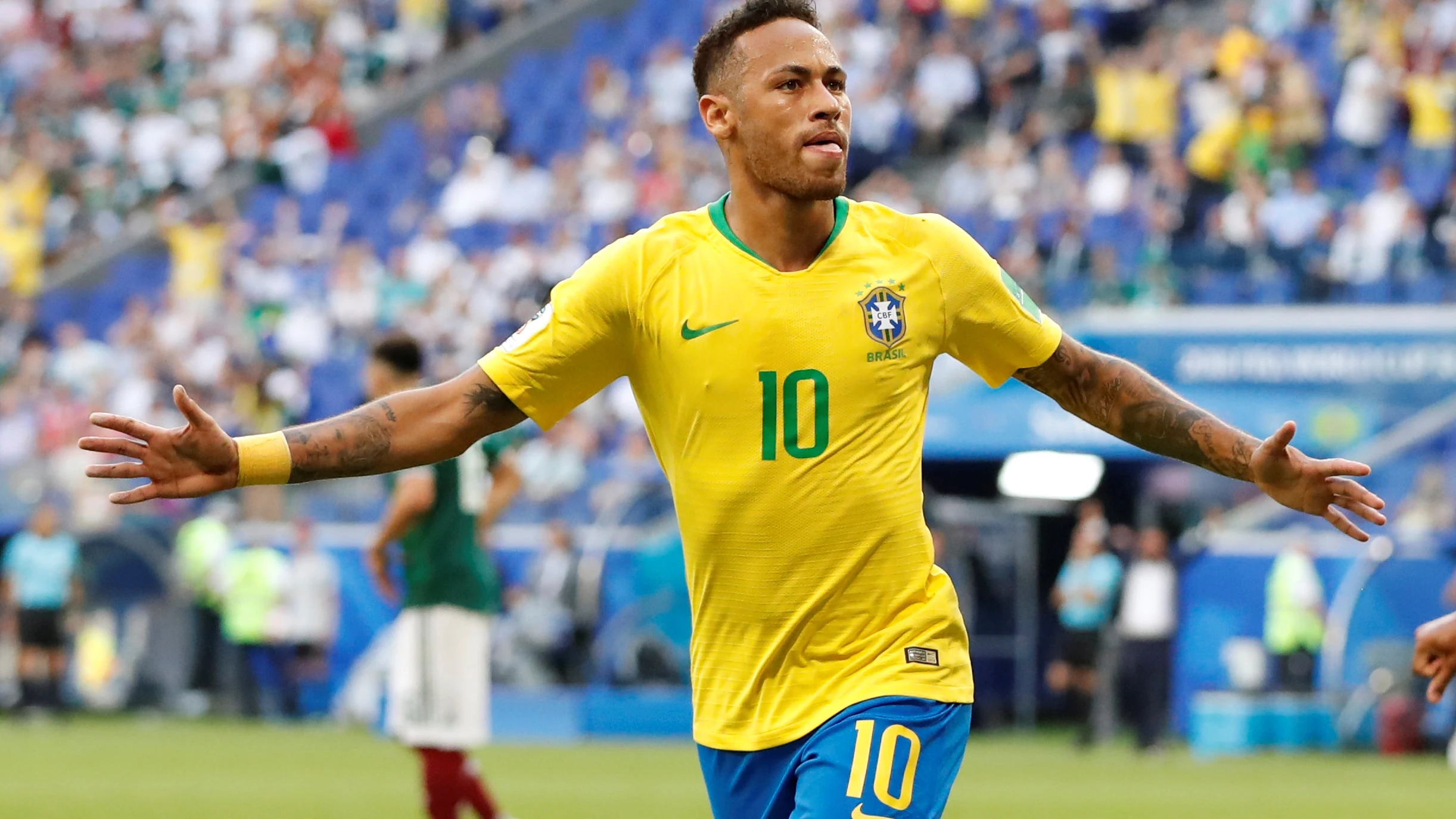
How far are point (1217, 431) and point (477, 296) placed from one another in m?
19.4

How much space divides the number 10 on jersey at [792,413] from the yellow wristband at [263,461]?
1.14 metres

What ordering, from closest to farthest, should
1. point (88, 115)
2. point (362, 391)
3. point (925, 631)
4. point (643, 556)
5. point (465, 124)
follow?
point (925, 631)
point (643, 556)
point (362, 391)
point (465, 124)
point (88, 115)

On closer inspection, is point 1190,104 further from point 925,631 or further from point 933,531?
point 925,631

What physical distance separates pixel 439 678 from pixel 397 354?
1.58 meters

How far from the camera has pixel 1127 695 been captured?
63.0ft

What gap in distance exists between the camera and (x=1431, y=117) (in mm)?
20859

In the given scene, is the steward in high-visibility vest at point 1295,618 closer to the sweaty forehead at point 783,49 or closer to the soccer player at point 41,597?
the soccer player at point 41,597

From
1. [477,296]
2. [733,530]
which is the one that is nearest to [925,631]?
[733,530]

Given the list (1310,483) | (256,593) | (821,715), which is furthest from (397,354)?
(256,593)

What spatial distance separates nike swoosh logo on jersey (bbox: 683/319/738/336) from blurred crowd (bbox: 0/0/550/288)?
25.1m

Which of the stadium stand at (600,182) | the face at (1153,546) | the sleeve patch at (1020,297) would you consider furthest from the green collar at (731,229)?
the stadium stand at (600,182)

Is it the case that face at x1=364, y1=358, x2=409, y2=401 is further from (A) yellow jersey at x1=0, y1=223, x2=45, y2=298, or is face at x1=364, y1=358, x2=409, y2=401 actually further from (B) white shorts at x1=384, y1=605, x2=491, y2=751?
(A) yellow jersey at x1=0, y1=223, x2=45, y2=298

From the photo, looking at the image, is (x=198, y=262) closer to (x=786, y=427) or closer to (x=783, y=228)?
(x=783, y=228)

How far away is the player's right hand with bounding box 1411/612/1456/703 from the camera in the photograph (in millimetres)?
5445
